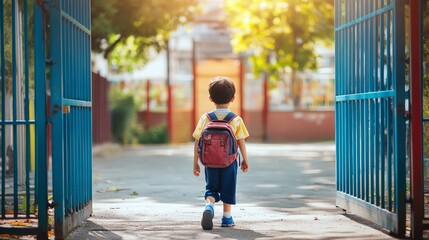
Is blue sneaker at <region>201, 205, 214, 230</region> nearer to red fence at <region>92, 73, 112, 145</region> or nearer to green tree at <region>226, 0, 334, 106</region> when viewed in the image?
green tree at <region>226, 0, 334, 106</region>

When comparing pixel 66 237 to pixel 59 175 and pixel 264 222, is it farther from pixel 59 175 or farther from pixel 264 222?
pixel 264 222

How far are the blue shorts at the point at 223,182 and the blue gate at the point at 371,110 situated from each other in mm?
1281

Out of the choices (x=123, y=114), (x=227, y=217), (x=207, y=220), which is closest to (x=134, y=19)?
(x=123, y=114)

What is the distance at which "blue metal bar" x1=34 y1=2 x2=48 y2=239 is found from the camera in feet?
25.6

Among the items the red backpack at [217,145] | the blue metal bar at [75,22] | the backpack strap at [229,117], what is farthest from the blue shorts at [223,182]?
the blue metal bar at [75,22]

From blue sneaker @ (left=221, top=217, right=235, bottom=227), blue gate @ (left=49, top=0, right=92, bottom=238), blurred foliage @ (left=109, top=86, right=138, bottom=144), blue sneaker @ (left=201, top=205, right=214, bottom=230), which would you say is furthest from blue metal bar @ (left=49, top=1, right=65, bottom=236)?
Result: blurred foliage @ (left=109, top=86, right=138, bottom=144)

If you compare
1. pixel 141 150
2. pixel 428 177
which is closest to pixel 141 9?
pixel 141 150

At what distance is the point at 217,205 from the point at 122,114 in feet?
Result: 60.1

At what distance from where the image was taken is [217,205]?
1123 cm

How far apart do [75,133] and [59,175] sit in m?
1.11

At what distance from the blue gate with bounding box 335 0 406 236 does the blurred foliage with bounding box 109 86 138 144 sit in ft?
62.7

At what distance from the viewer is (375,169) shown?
883 cm

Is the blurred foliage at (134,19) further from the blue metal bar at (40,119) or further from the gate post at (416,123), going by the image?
the gate post at (416,123)

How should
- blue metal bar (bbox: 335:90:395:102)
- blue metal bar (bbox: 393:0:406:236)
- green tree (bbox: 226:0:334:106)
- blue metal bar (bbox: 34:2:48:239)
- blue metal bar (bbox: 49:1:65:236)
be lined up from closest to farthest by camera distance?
blue metal bar (bbox: 34:2:48:239) < blue metal bar (bbox: 49:1:65:236) < blue metal bar (bbox: 393:0:406:236) < blue metal bar (bbox: 335:90:395:102) < green tree (bbox: 226:0:334:106)
